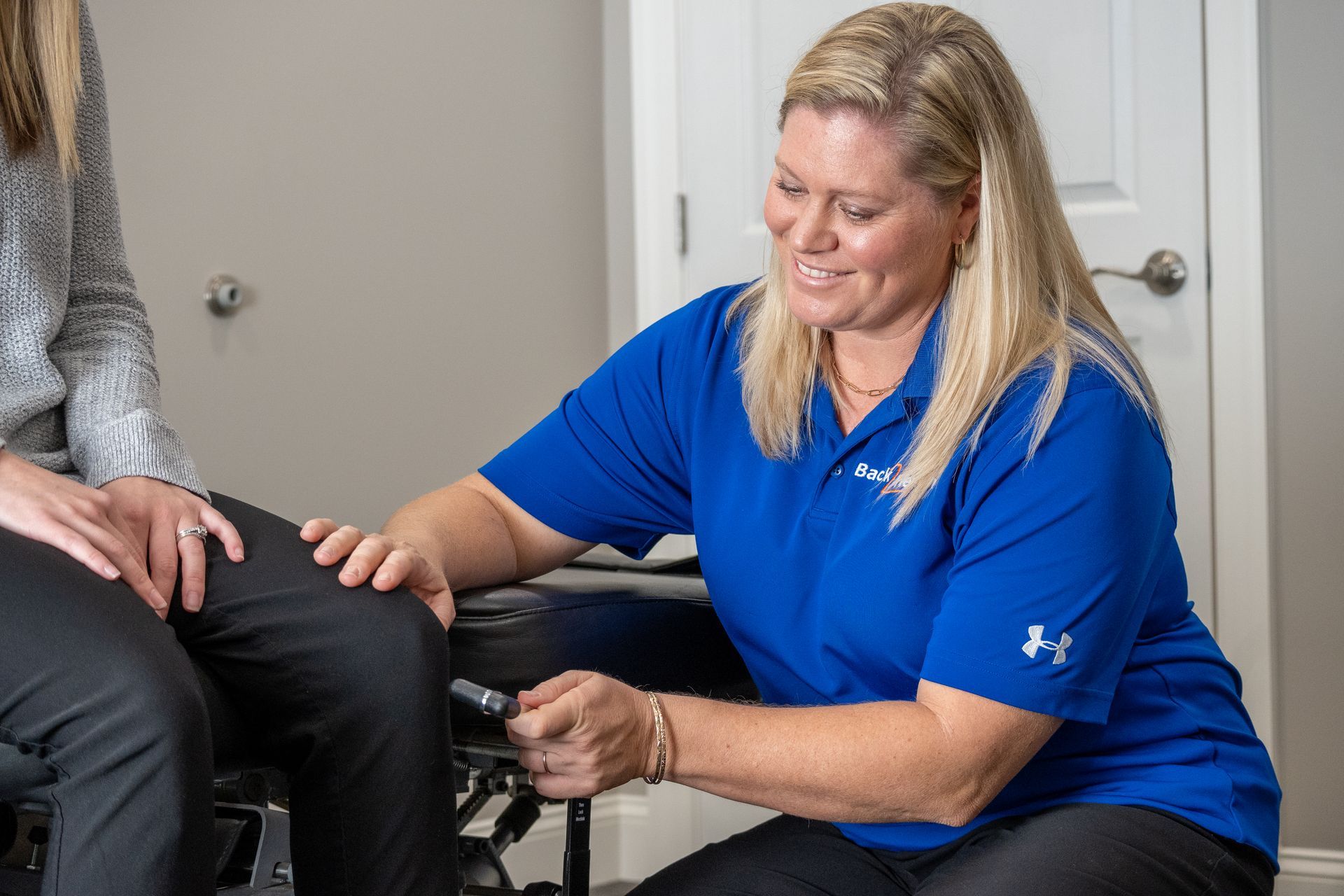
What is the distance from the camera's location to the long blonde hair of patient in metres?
1.04

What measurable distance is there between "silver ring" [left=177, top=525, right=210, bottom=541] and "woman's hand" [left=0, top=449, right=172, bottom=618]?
4 cm

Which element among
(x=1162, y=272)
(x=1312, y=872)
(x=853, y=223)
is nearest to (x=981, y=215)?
(x=853, y=223)

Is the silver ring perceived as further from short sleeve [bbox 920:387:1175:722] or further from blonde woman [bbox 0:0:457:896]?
short sleeve [bbox 920:387:1175:722]

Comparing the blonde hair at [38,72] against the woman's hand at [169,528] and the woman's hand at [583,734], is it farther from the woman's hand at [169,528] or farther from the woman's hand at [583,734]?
the woman's hand at [583,734]

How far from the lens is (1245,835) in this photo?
1021 mm

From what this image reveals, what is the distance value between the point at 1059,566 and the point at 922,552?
122 millimetres

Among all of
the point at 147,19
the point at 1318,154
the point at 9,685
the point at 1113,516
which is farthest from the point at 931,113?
the point at 1318,154

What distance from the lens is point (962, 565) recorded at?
100cm

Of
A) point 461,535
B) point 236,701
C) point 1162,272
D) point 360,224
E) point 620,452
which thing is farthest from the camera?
point 1162,272

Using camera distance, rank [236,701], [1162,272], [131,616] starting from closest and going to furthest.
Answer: [131,616] → [236,701] → [1162,272]

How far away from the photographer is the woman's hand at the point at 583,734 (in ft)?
2.93

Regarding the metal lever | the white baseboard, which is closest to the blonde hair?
the metal lever

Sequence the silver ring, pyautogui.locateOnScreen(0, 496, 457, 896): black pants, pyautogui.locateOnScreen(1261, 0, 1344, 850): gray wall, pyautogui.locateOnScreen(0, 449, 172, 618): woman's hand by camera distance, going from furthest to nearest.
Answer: pyautogui.locateOnScreen(1261, 0, 1344, 850): gray wall < the silver ring < pyautogui.locateOnScreen(0, 449, 172, 618): woman's hand < pyautogui.locateOnScreen(0, 496, 457, 896): black pants

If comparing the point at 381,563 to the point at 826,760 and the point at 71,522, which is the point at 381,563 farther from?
the point at 826,760
